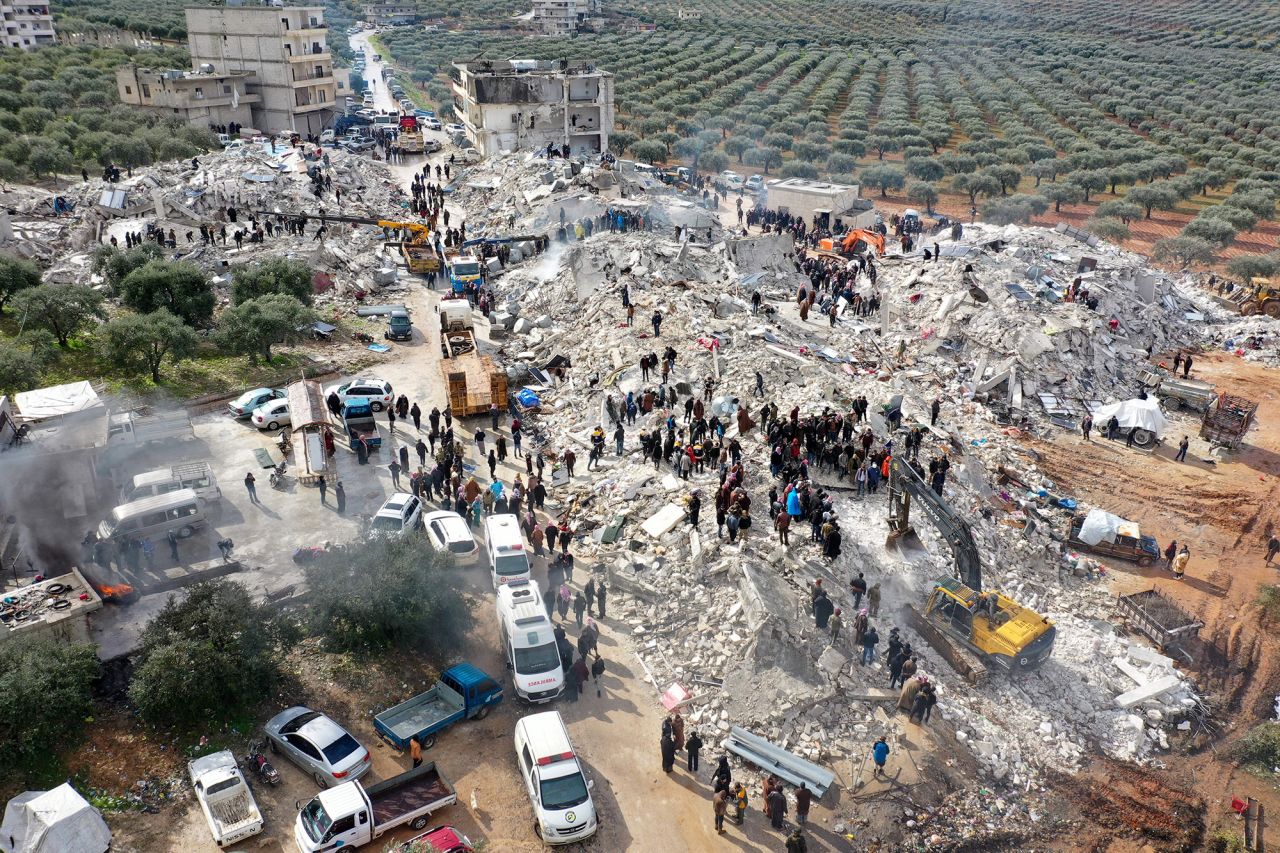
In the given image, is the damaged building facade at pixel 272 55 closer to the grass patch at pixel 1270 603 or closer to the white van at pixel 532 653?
the white van at pixel 532 653

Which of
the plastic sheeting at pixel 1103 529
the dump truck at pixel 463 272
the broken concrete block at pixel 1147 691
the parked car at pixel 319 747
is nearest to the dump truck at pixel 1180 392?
the plastic sheeting at pixel 1103 529

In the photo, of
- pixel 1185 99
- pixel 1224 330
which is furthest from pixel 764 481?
pixel 1185 99

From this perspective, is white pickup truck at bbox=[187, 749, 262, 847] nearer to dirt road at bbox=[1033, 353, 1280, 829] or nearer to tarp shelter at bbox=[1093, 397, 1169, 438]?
dirt road at bbox=[1033, 353, 1280, 829]

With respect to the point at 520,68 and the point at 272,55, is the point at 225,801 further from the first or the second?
the point at 272,55

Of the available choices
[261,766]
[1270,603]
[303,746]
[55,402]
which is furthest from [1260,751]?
[55,402]

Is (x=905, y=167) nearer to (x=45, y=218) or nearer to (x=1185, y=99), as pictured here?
(x=1185, y=99)

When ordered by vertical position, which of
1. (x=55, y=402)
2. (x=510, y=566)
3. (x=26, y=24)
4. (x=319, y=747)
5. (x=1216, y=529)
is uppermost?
(x=26, y=24)
